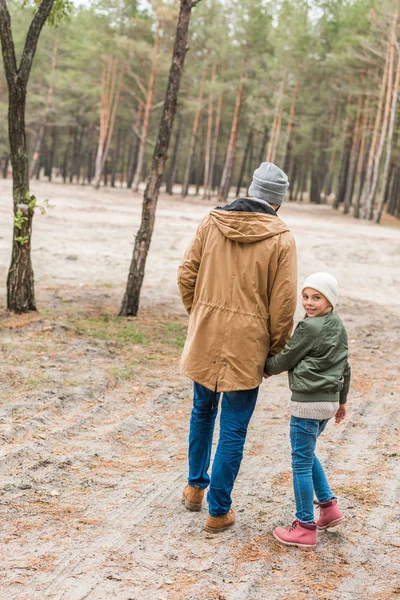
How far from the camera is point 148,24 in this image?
41250 mm

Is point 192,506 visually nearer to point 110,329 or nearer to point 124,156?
point 110,329

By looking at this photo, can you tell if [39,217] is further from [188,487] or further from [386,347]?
[188,487]

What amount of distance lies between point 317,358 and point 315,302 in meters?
0.31

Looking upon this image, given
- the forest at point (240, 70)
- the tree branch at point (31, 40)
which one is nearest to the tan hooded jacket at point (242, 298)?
the tree branch at point (31, 40)

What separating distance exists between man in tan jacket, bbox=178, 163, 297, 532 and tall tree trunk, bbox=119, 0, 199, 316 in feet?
19.2

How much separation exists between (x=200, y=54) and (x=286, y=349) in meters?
43.6

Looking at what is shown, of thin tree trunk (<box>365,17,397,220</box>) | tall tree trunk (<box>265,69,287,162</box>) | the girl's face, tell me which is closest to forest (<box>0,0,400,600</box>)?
the girl's face

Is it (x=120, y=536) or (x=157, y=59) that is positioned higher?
A: (x=157, y=59)

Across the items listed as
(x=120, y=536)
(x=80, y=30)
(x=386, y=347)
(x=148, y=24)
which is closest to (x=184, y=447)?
(x=120, y=536)

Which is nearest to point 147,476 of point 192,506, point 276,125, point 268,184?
point 192,506

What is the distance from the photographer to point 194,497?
4.33m

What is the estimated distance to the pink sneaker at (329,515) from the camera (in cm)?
407

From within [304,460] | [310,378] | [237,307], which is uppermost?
[237,307]

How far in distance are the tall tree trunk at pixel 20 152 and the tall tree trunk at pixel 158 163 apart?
1507 mm
